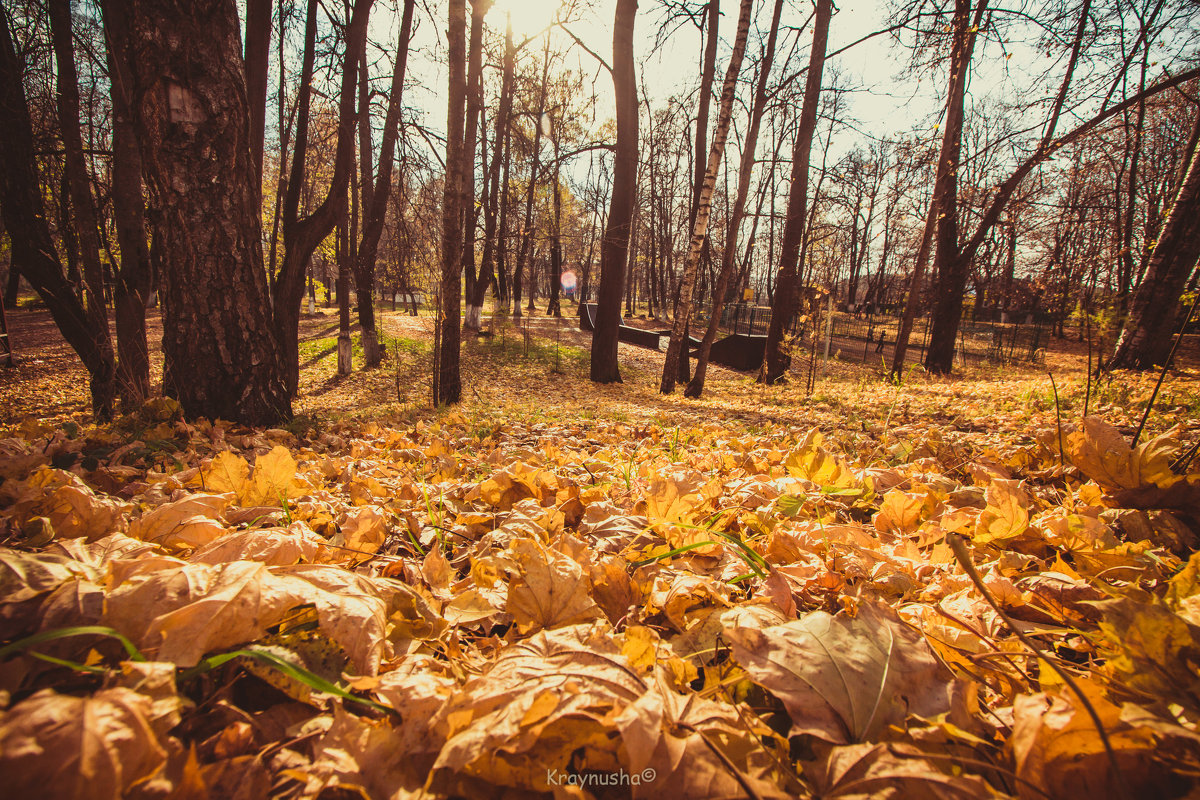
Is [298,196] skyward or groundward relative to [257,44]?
groundward

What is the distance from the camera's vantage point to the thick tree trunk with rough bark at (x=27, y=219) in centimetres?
489

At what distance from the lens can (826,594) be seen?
3.25 feet

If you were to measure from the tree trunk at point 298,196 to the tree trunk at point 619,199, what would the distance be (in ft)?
13.7

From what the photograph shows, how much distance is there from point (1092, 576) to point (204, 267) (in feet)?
14.6

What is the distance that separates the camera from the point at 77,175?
620 centimetres

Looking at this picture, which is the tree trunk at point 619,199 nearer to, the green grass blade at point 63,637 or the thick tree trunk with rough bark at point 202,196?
the thick tree trunk with rough bark at point 202,196

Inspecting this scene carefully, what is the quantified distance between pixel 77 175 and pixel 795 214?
12205 millimetres

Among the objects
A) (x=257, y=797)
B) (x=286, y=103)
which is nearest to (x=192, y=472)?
(x=257, y=797)

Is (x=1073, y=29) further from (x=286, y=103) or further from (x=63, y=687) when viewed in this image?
(x=286, y=103)

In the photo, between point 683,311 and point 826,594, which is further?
point 683,311

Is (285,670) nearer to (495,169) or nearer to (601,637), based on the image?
(601,637)

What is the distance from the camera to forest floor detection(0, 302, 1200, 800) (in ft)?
1.70

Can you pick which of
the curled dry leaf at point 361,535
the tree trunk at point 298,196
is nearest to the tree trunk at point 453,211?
the tree trunk at point 298,196

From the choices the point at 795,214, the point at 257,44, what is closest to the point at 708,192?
the point at 795,214
